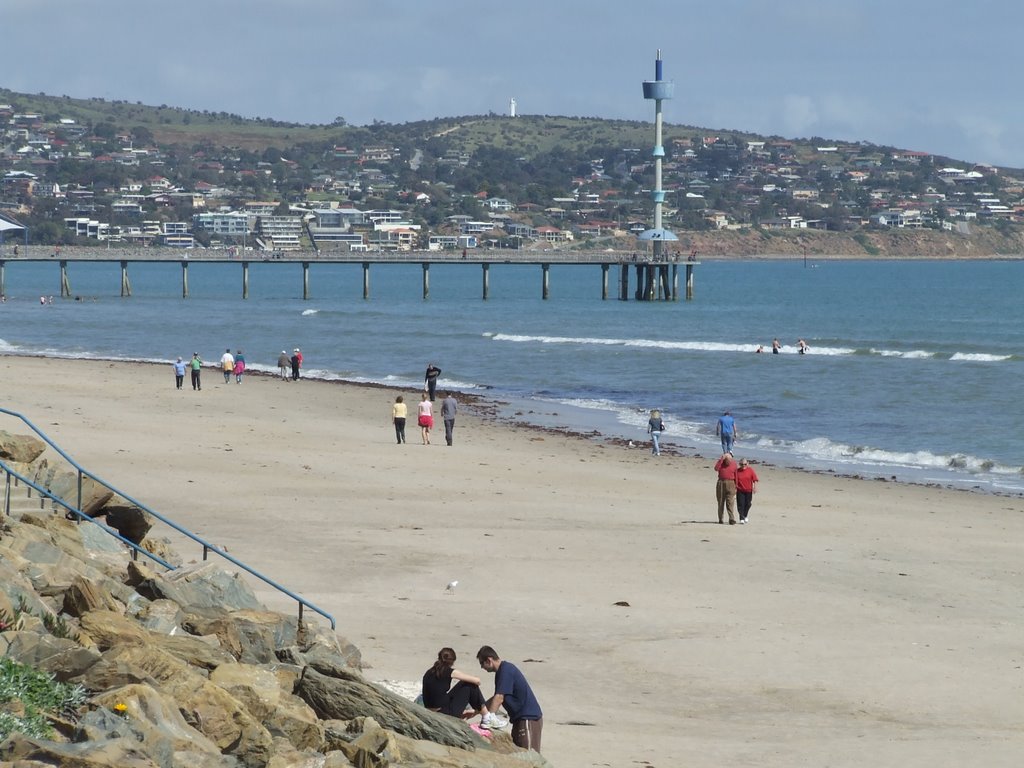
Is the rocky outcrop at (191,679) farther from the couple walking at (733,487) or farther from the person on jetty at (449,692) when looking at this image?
the couple walking at (733,487)

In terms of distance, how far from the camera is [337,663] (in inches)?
378

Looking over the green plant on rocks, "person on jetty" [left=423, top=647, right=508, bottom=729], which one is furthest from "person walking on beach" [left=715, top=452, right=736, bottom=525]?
the green plant on rocks

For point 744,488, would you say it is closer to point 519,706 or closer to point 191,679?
point 519,706

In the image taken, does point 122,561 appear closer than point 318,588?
Yes

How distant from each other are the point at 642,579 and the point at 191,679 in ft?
25.4

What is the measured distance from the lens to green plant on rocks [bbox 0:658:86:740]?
7.38m

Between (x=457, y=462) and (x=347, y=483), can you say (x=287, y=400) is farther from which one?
(x=347, y=483)

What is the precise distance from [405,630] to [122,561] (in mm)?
2477

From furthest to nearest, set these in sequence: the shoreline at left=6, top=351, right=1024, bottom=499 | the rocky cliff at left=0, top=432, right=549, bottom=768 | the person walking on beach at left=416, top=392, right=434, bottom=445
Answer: the person walking on beach at left=416, top=392, right=434, bottom=445 < the shoreline at left=6, top=351, right=1024, bottom=499 < the rocky cliff at left=0, top=432, right=549, bottom=768

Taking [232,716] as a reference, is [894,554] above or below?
below

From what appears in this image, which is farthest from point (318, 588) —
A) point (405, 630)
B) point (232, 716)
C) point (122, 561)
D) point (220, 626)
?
point (232, 716)

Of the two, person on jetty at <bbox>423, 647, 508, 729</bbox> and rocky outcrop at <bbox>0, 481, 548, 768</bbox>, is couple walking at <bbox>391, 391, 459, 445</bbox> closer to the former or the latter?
rocky outcrop at <bbox>0, 481, 548, 768</bbox>

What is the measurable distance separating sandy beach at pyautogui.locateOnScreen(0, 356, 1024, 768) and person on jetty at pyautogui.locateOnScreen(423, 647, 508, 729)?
67 centimetres

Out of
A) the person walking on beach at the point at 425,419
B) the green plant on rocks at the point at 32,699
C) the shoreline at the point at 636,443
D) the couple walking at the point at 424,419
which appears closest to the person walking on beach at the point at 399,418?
the couple walking at the point at 424,419
